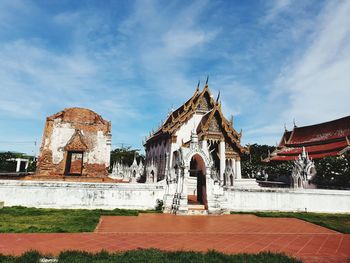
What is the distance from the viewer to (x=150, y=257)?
4.77 m

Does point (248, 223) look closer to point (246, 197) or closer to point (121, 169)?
point (246, 197)

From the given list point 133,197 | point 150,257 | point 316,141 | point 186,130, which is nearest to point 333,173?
point 186,130

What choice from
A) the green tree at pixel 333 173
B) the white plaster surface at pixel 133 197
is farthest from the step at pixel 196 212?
the green tree at pixel 333 173

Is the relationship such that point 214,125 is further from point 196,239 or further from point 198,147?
point 196,239

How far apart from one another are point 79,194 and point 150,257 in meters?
7.70

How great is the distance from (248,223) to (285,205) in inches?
200

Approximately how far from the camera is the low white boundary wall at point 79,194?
11.1m

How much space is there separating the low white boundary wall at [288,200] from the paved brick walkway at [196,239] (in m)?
3.66

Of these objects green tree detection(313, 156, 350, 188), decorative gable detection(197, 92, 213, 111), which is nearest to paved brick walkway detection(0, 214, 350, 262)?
green tree detection(313, 156, 350, 188)

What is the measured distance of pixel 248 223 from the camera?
32.3ft

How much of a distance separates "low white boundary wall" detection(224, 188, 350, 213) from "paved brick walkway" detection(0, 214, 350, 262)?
3.66 metres

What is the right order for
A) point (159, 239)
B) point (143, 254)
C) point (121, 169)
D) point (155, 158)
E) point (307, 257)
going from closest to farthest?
point (143, 254)
point (307, 257)
point (159, 239)
point (155, 158)
point (121, 169)

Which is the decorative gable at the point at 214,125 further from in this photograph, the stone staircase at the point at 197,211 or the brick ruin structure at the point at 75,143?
the stone staircase at the point at 197,211

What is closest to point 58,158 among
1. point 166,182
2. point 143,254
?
point 166,182
